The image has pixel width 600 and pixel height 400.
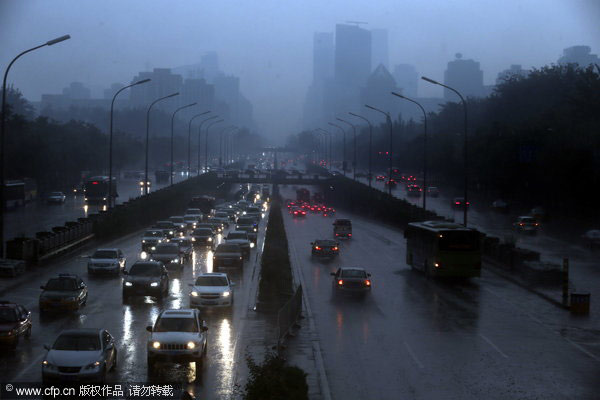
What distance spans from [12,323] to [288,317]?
22.7 ft

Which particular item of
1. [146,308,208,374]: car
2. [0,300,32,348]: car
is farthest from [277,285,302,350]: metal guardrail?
[0,300,32,348]: car

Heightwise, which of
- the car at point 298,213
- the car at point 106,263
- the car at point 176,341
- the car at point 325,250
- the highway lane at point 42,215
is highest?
the car at point 176,341

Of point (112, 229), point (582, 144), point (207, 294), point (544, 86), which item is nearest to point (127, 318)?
point (207, 294)

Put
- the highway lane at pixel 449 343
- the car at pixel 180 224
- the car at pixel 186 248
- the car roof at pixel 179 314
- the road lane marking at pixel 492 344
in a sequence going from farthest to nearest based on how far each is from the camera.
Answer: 1. the car at pixel 180 224
2. the car at pixel 186 248
3. the road lane marking at pixel 492 344
4. the car roof at pixel 179 314
5. the highway lane at pixel 449 343

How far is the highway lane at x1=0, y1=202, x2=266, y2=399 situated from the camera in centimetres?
1728

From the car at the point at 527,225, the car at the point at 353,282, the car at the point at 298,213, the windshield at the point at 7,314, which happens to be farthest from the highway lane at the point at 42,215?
the car at the point at 527,225

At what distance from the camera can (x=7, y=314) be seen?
2025 cm

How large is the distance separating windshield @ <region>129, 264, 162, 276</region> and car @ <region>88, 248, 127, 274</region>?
737 centimetres

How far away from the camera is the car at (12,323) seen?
1975cm

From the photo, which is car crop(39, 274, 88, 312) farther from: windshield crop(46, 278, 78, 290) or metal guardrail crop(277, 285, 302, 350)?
metal guardrail crop(277, 285, 302, 350)

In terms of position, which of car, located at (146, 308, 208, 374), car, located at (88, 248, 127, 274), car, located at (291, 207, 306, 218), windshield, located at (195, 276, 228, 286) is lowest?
car, located at (291, 207, 306, 218)

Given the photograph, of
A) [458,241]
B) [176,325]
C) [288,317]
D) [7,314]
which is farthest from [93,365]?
[458,241]

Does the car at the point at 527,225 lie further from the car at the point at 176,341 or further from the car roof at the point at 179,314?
the car at the point at 176,341

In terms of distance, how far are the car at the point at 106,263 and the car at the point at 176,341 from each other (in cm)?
1939
